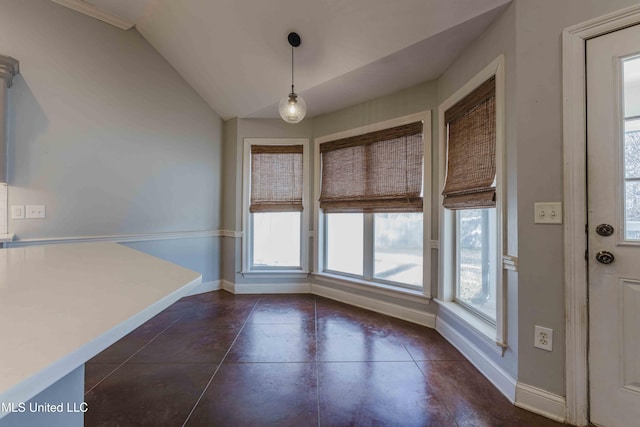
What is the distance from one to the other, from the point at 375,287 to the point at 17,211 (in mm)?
3363

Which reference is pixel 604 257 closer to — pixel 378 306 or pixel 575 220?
pixel 575 220

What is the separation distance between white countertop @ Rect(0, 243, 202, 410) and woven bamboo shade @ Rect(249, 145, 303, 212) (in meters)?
2.41

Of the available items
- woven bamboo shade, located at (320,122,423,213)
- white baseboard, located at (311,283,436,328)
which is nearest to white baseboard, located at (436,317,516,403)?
white baseboard, located at (311,283,436,328)

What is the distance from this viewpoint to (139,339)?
2.30m

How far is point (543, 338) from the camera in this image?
4.89 feet

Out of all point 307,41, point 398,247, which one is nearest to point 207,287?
point 398,247

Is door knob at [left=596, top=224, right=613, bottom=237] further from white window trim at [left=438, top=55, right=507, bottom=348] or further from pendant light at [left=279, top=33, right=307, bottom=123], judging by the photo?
pendant light at [left=279, top=33, right=307, bottom=123]

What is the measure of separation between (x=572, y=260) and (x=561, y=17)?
1.30m

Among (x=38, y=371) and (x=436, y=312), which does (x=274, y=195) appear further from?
(x=38, y=371)

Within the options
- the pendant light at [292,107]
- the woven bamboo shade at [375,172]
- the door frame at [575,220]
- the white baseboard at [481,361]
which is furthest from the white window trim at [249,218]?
the door frame at [575,220]

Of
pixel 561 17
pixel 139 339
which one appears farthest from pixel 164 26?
pixel 561 17

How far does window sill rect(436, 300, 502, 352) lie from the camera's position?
180 cm

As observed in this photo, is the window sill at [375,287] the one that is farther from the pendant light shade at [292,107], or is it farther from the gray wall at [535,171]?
the pendant light shade at [292,107]

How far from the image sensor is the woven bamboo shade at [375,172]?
266cm
